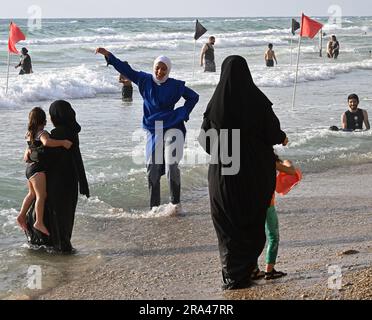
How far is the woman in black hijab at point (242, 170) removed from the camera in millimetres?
5027

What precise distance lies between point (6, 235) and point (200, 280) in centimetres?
227

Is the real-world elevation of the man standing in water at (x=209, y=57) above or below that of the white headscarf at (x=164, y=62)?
below

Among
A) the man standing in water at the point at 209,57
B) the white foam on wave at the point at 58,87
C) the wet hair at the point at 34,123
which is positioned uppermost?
the wet hair at the point at 34,123

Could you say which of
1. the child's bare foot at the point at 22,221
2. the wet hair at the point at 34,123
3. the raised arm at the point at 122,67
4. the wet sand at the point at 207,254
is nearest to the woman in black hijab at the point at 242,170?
the wet sand at the point at 207,254

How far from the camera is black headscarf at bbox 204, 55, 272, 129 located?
16.4ft

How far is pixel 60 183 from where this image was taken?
6.53 meters

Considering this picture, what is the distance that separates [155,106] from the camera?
7.59 m

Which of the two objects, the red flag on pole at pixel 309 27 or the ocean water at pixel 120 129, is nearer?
the ocean water at pixel 120 129

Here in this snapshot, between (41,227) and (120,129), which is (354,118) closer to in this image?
(120,129)

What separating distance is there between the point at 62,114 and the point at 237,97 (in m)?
2.01

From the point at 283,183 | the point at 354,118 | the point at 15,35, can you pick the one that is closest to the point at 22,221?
the point at 283,183

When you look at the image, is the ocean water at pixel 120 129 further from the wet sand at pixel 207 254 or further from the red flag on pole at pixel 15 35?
the red flag on pole at pixel 15 35

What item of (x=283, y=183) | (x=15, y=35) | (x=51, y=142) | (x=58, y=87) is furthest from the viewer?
(x=58, y=87)
